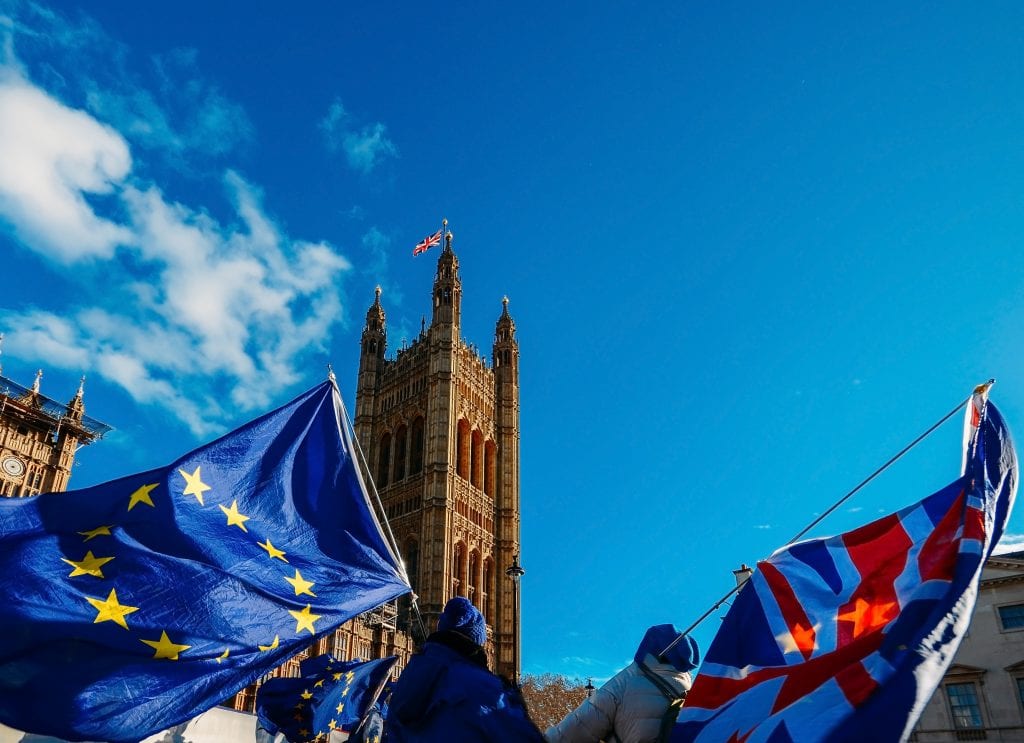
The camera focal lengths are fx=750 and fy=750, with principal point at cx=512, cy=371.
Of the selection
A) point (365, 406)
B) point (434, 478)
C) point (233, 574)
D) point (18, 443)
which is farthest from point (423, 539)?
point (233, 574)

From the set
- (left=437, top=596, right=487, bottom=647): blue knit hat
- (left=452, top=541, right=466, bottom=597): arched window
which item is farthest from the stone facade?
(left=452, top=541, right=466, bottom=597): arched window

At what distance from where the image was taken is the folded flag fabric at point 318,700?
10.4 metres

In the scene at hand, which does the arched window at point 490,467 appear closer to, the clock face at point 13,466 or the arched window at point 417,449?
the arched window at point 417,449

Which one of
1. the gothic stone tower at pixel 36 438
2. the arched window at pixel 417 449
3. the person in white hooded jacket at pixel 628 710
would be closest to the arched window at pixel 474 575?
the arched window at pixel 417 449

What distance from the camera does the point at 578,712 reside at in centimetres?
385

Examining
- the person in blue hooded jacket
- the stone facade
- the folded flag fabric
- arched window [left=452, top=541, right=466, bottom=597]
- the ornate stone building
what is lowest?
the person in blue hooded jacket

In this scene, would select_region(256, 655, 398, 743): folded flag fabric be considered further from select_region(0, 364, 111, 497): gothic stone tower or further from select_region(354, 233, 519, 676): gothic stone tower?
select_region(354, 233, 519, 676): gothic stone tower

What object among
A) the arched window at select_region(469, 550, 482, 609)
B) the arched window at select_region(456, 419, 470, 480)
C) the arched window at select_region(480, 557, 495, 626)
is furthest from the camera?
the arched window at select_region(456, 419, 470, 480)

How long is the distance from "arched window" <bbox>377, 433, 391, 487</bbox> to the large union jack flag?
54.6 m

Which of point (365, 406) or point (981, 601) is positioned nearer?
point (981, 601)

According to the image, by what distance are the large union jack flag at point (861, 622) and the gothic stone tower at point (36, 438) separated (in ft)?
117

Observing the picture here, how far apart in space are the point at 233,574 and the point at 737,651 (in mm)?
3517

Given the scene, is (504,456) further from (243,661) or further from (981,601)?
(243,661)

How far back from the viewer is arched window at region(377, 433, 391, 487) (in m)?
58.4
